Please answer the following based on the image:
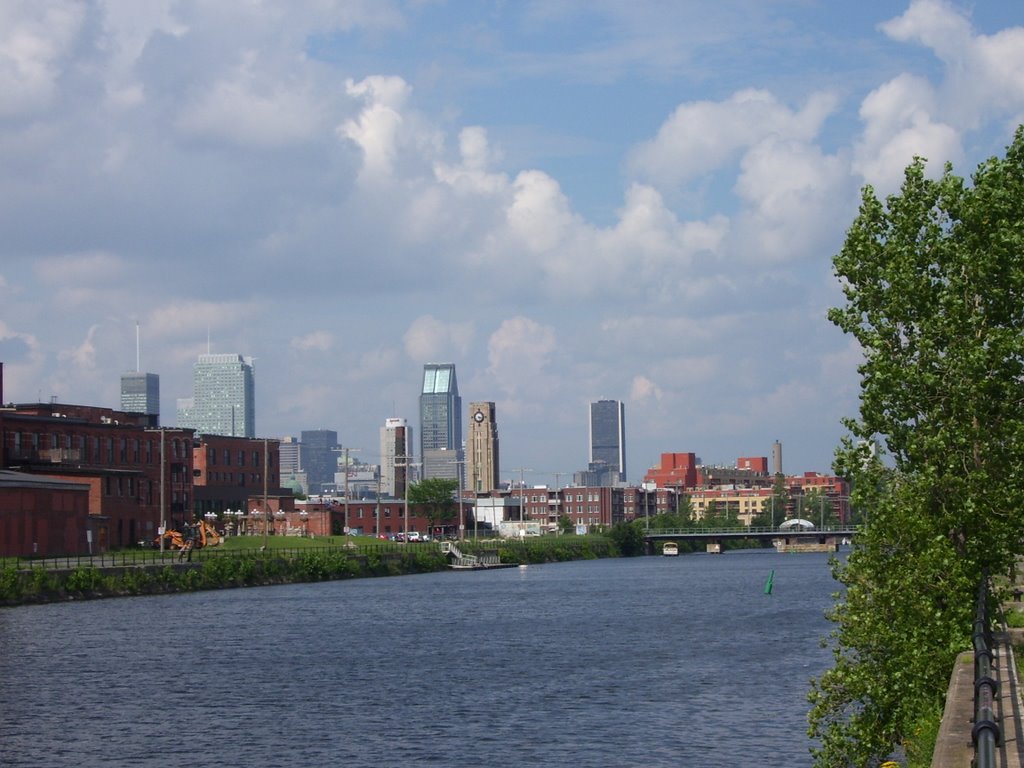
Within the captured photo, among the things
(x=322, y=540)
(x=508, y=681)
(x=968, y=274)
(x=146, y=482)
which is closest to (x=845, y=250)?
(x=968, y=274)

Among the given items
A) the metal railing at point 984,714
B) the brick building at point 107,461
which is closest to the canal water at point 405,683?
the metal railing at point 984,714

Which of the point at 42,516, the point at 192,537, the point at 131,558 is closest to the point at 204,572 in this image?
the point at 131,558

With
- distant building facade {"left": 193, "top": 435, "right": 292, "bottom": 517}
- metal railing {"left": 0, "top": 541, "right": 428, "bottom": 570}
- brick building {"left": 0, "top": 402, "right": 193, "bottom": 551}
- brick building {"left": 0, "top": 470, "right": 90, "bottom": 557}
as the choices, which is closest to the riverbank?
metal railing {"left": 0, "top": 541, "right": 428, "bottom": 570}

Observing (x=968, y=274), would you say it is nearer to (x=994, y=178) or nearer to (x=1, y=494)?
(x=994, y=178)

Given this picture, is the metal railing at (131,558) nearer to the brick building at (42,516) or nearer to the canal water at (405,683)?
the brick building at (42,516)

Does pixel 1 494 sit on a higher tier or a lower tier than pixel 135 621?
higher

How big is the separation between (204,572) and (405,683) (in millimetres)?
65432

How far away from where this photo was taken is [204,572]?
379 feet

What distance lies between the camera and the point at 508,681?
54281mm

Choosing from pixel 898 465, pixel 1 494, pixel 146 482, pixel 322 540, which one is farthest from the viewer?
pixel 322 540

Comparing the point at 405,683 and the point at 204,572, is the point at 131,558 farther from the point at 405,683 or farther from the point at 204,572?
the point at 405,683

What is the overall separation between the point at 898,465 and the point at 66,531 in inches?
3811

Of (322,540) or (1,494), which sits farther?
(322,540)

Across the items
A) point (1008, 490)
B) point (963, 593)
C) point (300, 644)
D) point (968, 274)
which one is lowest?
point (300, 644)
